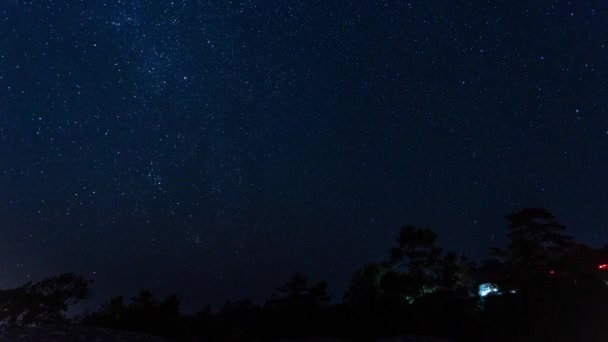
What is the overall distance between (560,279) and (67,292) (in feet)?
93.2

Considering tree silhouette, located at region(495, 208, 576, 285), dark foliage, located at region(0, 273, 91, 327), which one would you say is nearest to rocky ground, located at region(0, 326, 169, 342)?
dark foliage, located at region(0, 273, 91, 327)

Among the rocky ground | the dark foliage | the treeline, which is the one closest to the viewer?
the rocky ground

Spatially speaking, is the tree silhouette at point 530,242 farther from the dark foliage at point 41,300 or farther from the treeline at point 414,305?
the dark foliage at point 41,300

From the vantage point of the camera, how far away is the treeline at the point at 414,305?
19812mm

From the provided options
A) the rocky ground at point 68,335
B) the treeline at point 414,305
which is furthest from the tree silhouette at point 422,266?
the rocky ground at point 68,335

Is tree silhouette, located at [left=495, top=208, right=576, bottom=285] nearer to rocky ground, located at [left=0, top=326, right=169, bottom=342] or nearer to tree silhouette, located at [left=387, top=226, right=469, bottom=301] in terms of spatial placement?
tree silhouette, located at [left=387, top=226, right=469, bottom=301]

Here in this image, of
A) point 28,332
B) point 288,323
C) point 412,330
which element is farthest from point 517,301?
point 28,332

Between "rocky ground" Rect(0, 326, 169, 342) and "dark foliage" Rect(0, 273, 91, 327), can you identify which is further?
"dark foliage" Rect(0, 273, 91, 327)

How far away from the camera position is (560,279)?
2053 centimetres

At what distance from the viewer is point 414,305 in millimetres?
23234

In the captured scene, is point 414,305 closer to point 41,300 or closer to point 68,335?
point 68,335

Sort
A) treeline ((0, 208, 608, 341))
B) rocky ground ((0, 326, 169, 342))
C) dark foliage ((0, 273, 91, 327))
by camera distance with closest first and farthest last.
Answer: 1. rocky ground ((0, 326, 169, 342))
2. treeline ((0, 208, 608, 341))
3. dark foliage ((0, 273, 91, 327))

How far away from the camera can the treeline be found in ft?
65.0

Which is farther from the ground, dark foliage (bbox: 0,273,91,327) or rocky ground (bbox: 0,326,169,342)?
dark foliage (bbox: 0,273,91,327)
